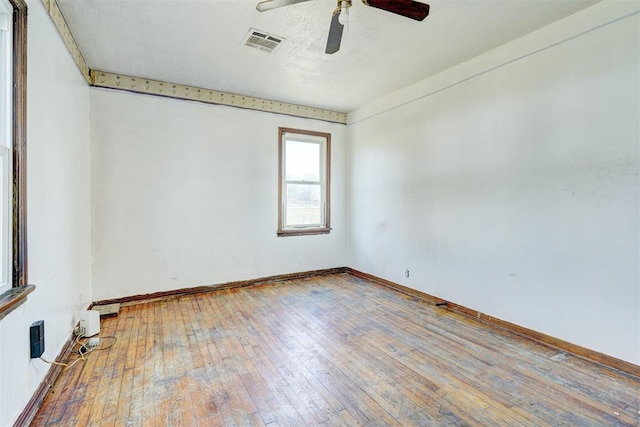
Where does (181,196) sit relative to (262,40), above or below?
below

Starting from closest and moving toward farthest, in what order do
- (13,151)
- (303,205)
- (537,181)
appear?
(13,151)
(537,181)
(303,205)

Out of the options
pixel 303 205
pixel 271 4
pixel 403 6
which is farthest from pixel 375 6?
pixel 303 205

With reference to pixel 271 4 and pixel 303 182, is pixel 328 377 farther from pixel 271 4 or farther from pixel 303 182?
pixel 303 182

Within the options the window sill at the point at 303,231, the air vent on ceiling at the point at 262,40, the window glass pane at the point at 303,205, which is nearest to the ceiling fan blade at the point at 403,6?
the air vent on ceiling at the point at 262,40

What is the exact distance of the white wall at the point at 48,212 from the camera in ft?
5.72

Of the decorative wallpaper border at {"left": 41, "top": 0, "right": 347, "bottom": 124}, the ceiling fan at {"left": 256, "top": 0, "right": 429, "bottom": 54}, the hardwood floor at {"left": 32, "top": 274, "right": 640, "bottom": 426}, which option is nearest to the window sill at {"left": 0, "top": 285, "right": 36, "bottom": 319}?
the hardwood floor at {"left": 32, "top": 274, "right": 640, "bottom": 426}

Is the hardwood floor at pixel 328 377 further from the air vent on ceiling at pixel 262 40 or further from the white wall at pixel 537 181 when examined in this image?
the air vent on ceiling at pixel 262 40

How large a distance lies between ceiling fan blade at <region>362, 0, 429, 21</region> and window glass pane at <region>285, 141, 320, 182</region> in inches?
130

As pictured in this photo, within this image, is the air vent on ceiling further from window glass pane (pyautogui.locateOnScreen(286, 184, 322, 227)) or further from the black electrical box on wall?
the black electrical box on wall

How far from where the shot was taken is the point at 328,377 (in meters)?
2.28

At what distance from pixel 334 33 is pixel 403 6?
0.47 meters

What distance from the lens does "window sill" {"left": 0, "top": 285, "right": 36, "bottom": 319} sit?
1.52m

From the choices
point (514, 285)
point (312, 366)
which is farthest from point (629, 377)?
point (312, 366)

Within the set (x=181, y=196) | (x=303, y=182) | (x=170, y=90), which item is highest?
(x=170, y=90)
